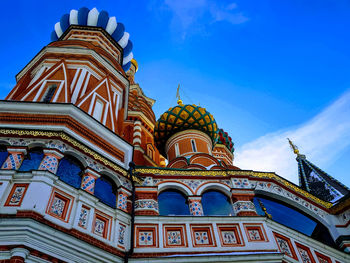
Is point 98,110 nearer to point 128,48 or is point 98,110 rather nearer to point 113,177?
point 113,177

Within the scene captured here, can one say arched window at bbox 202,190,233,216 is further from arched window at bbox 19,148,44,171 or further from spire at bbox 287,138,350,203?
arched window at bbox 19,148,44,171

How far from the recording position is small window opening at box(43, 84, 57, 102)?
9.55m

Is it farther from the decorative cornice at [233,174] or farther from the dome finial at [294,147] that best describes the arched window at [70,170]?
the dome finial at [294,147]

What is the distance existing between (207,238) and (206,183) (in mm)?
1833

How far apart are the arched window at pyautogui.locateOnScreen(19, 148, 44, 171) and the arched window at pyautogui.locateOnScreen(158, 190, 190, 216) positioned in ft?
10.0

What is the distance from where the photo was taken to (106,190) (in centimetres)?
772

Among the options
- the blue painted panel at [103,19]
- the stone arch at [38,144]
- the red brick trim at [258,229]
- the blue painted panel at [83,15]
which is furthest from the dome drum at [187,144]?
the stone arch at [38,144]

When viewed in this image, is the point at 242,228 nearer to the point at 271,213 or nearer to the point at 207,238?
the point at 207,238

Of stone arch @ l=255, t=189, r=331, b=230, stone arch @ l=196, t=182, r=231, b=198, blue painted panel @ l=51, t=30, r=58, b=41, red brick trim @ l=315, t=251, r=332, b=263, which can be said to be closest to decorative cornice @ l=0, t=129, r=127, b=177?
Result: stone arch @ l=196, t=182, r=231, b=198

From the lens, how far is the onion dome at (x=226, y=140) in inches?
961

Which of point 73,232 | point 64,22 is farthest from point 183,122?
point 73,232

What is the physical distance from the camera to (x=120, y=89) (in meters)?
12.2

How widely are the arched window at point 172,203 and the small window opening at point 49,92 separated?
4163 millimetres

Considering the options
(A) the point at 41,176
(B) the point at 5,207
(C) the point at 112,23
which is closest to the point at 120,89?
(C) the point at 112,23
